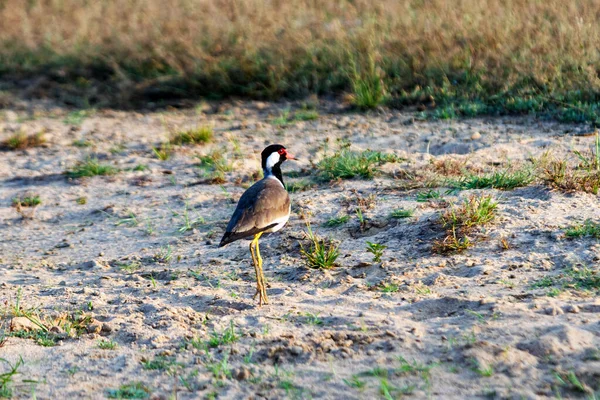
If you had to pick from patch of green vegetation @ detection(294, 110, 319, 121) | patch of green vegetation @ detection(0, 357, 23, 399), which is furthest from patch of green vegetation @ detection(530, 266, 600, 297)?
patch of green vegetation @ detection(294, 110, 319, 121)

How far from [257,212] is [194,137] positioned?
3.12m

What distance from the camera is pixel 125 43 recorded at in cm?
1058

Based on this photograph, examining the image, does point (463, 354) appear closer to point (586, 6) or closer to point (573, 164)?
point (573, 164)

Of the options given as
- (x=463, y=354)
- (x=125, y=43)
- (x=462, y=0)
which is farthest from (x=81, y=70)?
(x=463, y=354)

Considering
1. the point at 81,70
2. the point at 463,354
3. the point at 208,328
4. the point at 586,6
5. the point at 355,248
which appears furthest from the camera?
the point at 81,70

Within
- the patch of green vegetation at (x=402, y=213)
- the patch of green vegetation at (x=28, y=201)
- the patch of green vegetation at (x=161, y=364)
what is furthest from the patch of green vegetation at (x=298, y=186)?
the patch of green vegetation at (x=161, y=364)

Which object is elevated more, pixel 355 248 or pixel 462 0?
pixel 462 0

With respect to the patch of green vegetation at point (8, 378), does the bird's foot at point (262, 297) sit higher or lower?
lower

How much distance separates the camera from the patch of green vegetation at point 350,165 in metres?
6.98

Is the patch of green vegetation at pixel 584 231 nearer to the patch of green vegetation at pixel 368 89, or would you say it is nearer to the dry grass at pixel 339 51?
the dry grass at pixel 339 51

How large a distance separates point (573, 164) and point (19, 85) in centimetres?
687

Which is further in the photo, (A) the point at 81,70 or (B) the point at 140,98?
(A) the point at 81,70

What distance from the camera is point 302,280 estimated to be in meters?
5.41

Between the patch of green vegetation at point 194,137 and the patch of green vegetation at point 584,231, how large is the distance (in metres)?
3.77
